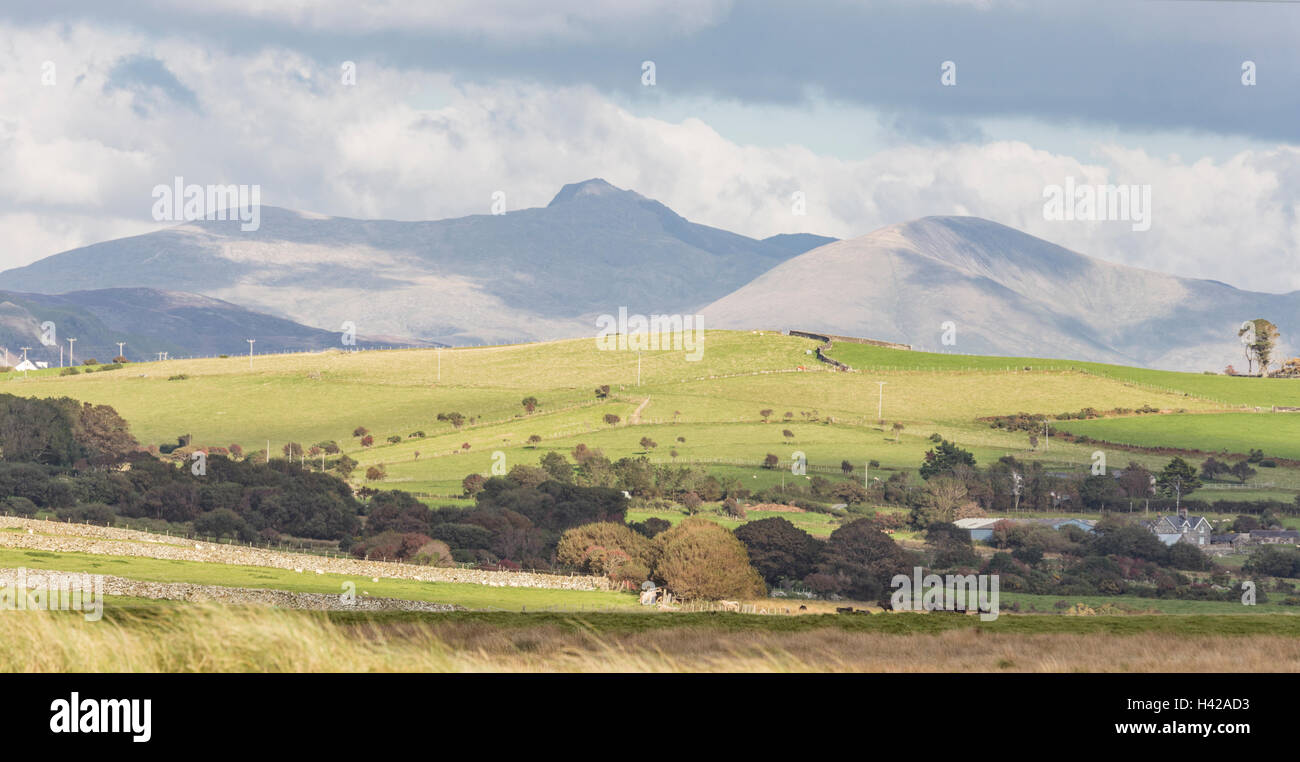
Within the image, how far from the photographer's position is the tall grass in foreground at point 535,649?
770 inches

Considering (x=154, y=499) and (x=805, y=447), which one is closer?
(x=154, y=499)

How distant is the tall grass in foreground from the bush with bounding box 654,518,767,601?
57631 mm

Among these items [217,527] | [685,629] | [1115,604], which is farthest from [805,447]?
[685,629]

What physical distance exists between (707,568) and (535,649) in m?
65.6

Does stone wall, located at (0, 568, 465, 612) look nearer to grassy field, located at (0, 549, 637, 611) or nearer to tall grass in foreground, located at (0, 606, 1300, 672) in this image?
grassy field, located at (0, 549, 637, 611)

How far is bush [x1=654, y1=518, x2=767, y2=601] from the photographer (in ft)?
295

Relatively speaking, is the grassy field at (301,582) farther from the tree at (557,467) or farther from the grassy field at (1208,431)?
the grassy field at (1208,431)

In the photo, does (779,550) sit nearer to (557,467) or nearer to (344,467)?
(557,467)

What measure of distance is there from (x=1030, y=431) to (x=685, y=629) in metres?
145

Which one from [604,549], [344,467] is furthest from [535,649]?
[344,467]

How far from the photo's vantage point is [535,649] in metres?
26.4
